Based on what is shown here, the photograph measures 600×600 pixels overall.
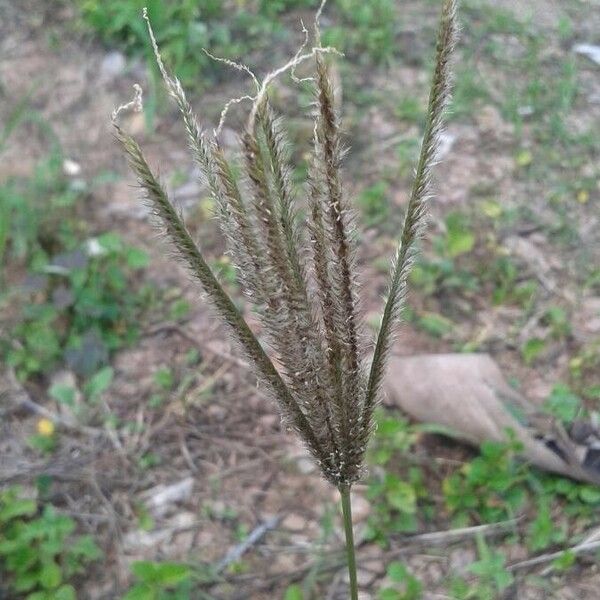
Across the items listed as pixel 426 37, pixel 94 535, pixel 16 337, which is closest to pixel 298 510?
pixel 94 535

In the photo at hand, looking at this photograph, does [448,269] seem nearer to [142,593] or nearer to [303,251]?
[142,593]

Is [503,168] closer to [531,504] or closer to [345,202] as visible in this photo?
[531,504]

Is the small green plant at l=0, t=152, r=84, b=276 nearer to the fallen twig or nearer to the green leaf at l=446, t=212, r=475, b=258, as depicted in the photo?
the fallen twig

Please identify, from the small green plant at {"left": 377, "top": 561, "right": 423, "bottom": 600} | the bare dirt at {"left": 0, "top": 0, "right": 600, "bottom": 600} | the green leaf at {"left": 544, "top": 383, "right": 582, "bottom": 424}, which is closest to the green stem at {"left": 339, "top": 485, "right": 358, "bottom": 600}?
the small green plant at {"left": 377, "top": 561, "right": 423, "bottom": 600}

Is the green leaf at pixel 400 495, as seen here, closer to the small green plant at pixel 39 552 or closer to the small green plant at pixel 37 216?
the small green plant at pixel 39 552

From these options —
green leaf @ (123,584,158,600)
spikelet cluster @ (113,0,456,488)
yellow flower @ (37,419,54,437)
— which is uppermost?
yellow flower @ (37,419,54,437)

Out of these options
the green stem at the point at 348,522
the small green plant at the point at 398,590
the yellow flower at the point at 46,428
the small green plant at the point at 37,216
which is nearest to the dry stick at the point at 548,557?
the small green plant at the point at 398,590

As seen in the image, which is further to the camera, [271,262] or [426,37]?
[426,37]
